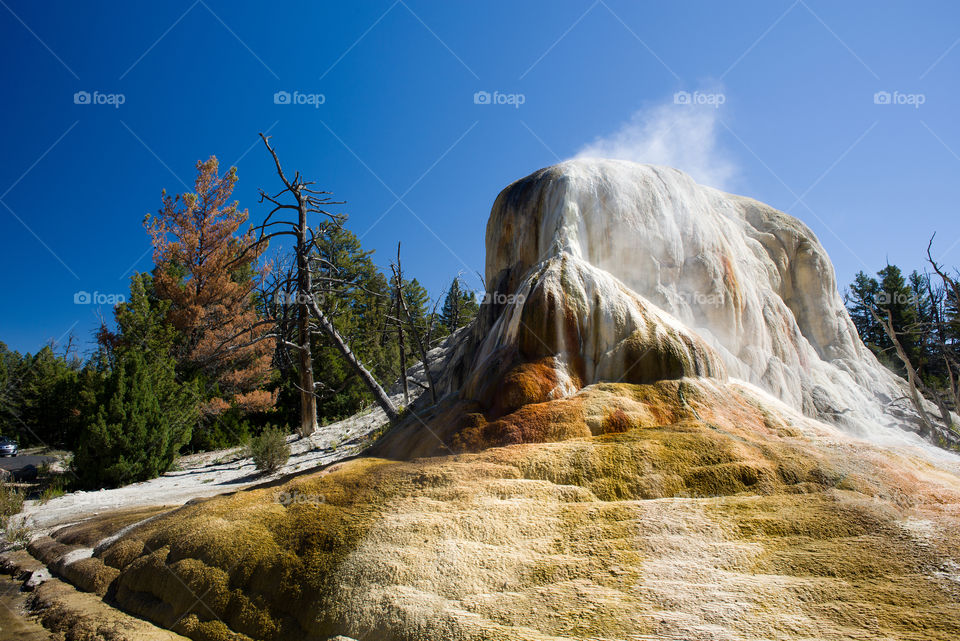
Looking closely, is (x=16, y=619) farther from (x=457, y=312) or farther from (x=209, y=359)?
(x=457, y=312)

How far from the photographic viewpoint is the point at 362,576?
3.38 meters

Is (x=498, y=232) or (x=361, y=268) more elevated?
(x=361, y=268)

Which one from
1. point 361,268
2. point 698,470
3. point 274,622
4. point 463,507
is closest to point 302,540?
point 274,622

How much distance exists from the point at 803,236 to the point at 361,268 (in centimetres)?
2958

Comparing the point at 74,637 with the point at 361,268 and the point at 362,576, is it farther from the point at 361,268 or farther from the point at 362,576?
the point at 361,268
